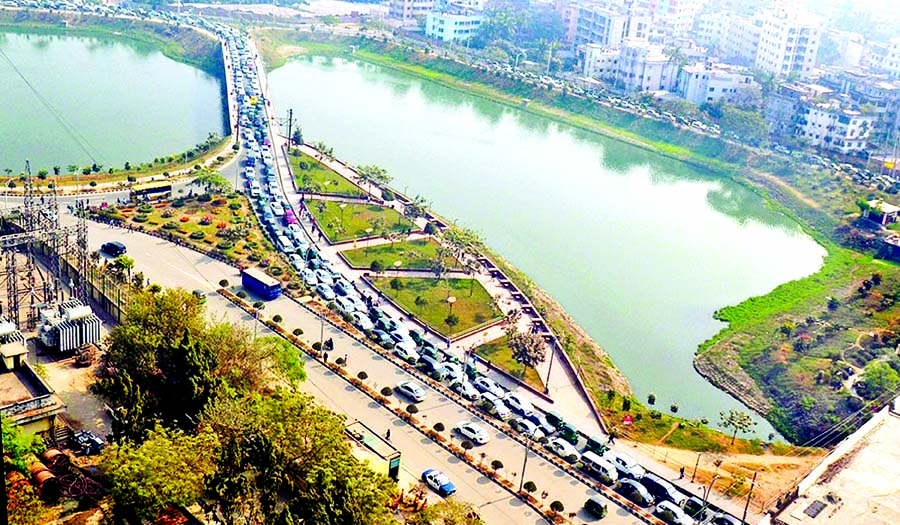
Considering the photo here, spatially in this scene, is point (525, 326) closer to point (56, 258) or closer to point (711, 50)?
point (56, 258)

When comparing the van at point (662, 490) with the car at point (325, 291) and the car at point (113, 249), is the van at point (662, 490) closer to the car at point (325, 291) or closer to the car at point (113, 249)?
the car at point (325, 291)

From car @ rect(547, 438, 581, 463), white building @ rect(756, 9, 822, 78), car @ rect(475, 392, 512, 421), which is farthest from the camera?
white building @ rect(756, 9, 822, 78)

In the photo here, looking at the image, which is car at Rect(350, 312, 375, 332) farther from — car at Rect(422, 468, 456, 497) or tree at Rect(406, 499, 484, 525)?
tree at Rect(406, 499, 484, 525)

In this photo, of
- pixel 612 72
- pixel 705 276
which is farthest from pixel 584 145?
pixel 705 276

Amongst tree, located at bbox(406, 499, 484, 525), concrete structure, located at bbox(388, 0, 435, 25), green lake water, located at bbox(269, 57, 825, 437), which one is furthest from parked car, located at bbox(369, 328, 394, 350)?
concrete structure, located at bbox(388, 0, 435, 25)

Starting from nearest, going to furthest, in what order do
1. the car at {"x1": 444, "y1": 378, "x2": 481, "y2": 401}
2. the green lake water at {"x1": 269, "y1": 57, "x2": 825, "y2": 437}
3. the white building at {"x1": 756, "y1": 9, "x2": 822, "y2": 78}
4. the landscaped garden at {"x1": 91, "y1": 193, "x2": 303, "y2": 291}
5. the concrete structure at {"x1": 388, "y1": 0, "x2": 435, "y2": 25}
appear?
1. the car at {"x1": 444, "y1": 378, "x2": 481, "y2": 401}
2. the landscaped garden at {"x1": 91, "y1": 193, "x2": 303, "y2": 291}
3. the green lake water at {"x1": 269, "y1": 57, "x2": 825, "y2": 437}
4. the white building at {"x1": 756, "y1": 9, "x2": 822, "y2": 78}
5. the concrete structure at {"x1": 388, "y1": 0, "x2": 435, "y2": 25}

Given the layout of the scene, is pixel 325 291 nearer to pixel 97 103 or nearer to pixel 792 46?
pixel 97 103
